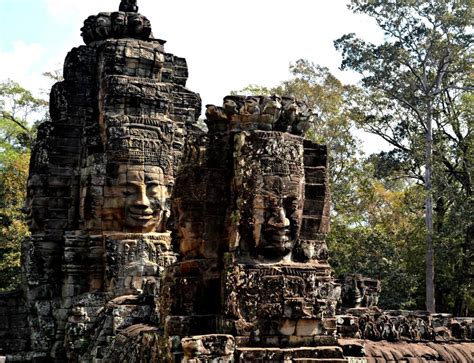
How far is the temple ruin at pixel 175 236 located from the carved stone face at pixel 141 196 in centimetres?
2

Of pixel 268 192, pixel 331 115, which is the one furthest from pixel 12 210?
pixel 268 192

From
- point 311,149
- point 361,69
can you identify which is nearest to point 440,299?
point 361,69

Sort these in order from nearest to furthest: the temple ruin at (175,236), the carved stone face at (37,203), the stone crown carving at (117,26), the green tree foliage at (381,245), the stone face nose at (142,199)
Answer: the temple ruin at (175,236), the stone face nose at (142,199), the stone crown carving at (117,26), the carved stone face at (37,203), the green tree foliage at (381,245)

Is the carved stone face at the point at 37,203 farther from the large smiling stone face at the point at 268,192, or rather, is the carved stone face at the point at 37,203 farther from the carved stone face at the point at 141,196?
the large smiling stone face at the point at 268,192

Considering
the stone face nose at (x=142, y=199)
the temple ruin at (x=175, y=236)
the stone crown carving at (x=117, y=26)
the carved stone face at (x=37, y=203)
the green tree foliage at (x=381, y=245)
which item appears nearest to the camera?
the temple ruin at (x=175, y=236)

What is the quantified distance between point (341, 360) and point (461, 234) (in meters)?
15.4

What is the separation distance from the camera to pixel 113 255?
12797 millimetres

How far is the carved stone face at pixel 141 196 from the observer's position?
42.1 ft

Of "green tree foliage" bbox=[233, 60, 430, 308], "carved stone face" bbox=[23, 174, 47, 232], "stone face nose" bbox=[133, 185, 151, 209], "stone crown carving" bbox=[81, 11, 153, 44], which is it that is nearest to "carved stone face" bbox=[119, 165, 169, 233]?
"stone face nose" bbox=[133, 185, 151, 209]

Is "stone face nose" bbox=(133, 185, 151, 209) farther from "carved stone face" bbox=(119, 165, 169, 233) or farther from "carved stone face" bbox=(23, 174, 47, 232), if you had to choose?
"carved stone face" bbox=(23, 174, 47, 232)

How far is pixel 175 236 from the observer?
26.2ft

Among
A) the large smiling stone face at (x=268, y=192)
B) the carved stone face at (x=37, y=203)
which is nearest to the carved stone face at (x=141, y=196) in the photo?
the carved stone face at (x=37, y=203)

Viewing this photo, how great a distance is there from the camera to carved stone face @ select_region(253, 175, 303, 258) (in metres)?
7.20

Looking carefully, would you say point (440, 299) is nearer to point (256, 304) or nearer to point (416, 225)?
point (416, 225)
